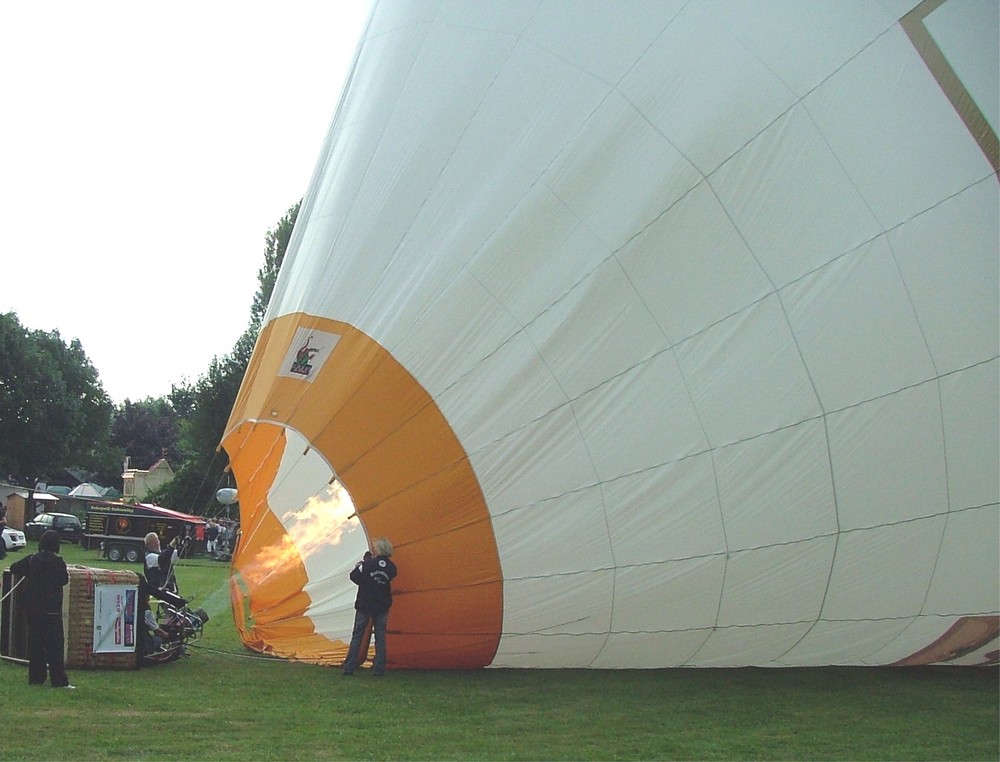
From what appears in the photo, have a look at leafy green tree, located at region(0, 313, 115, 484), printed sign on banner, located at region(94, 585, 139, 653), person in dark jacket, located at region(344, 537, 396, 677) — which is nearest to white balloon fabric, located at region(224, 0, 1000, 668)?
person in dark jacket, located at region(344, 537, 396, 677)

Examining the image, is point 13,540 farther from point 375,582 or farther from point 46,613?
point 375,582

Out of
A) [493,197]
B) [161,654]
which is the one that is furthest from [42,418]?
[493,197]

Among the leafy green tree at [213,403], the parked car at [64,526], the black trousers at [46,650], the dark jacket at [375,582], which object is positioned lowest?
the black trousers at [46,650]

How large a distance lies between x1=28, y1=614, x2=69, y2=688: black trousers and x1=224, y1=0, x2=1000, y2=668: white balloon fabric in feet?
6.67

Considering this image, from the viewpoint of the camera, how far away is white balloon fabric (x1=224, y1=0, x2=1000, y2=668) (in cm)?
567

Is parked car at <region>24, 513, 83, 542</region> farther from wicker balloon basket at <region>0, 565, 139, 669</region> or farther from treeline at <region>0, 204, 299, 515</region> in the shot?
wicker balloon basket at <region>0, 565, 139, 669</region>

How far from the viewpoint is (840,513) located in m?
5.74

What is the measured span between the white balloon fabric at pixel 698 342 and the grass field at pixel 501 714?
1.17ft

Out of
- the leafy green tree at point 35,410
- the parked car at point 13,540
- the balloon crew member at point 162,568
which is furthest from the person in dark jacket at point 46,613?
the leafy green tree at point 35,410

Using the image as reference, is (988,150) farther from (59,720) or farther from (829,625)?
(59,720)

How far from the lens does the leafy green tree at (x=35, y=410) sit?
138 feet

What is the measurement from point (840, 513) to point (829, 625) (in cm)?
73

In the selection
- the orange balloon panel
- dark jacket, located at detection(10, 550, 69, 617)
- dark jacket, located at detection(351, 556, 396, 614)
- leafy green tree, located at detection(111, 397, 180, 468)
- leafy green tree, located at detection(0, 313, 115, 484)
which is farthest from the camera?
leafy green tree, located at detection(111, 397, 180, 468)

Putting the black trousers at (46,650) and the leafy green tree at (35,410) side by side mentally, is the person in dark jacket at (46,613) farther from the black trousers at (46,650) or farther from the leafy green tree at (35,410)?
the leafy green tree at (35,410)
